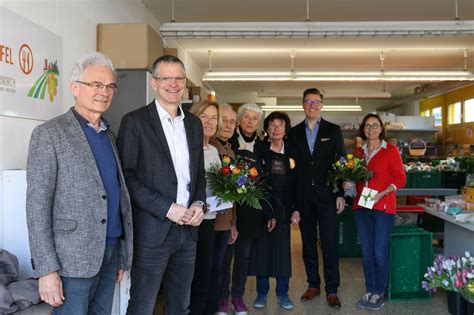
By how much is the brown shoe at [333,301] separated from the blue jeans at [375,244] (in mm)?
316

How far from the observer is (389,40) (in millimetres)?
7480

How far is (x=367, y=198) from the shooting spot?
144 inches

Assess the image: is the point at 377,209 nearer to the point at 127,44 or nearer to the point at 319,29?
the point at 319,29

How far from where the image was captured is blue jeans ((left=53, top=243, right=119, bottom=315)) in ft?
5.88

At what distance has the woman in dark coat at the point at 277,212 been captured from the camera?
3.54 meters

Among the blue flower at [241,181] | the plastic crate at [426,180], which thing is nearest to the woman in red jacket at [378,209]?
the blue flower at [241,181]

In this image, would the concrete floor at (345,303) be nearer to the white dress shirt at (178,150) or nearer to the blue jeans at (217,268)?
the blue jeans at (217,268)

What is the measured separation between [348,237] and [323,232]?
7.09ft

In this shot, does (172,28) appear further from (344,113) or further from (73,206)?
(344,113)

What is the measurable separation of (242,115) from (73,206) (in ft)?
6.29

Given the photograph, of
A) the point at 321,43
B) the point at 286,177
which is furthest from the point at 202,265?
the point at 321,43

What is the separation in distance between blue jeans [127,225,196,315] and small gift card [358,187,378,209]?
1.90m

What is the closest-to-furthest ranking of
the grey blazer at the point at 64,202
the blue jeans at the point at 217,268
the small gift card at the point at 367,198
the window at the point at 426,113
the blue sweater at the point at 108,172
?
1. the grey blazer at the point at 64,202
2. the blue sweater at the point at 108,172
3. the blue jeans at the point at 217,268
4. the small gift card at the point at 367,198
5. the window at the point at 426,113

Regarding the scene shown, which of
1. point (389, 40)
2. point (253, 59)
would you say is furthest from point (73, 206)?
point (253, 59)
